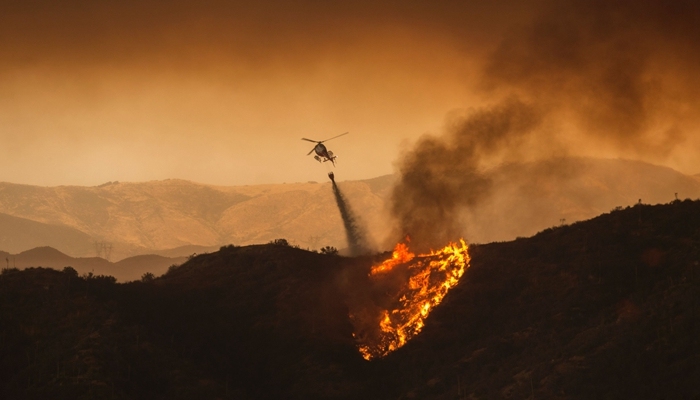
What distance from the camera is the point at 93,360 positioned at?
3312 inches

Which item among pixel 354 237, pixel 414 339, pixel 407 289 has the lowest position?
pixel 414 339

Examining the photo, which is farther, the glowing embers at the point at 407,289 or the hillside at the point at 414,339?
the glowing embers at the point at 407,289

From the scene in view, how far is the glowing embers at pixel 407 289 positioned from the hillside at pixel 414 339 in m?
1.67

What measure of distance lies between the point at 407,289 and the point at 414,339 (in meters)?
10.1

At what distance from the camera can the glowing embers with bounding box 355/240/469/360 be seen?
98.0 meters

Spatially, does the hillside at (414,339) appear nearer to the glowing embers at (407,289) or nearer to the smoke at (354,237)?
the glowing embers at (407,289)

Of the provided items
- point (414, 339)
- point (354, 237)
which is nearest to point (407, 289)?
point (414, 339)

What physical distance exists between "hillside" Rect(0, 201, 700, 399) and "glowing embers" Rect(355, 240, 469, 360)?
5.47 ft

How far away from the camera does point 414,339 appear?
9656 centimetres

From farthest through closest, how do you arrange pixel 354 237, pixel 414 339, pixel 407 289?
pixel 354 237
pixel 407 289
pixel 414 339

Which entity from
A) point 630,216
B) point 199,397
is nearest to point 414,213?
point 630,216

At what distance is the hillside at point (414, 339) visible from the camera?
79625 mm

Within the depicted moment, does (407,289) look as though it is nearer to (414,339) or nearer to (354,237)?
(414,339)

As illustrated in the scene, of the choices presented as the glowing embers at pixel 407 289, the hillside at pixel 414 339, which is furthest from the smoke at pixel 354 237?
the hillside at pixel 414 339
